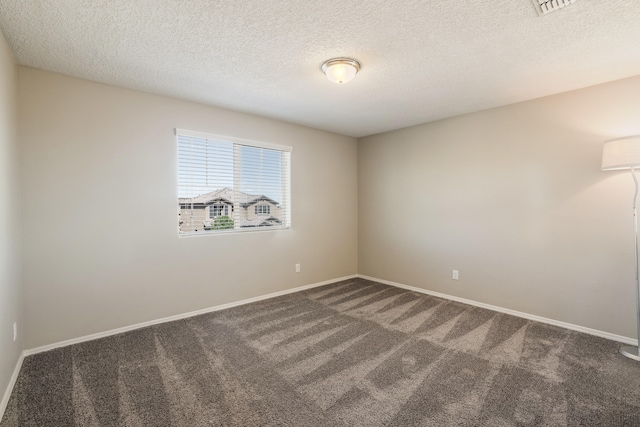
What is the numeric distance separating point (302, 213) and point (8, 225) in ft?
10.1

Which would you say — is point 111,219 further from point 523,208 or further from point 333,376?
point 523,208

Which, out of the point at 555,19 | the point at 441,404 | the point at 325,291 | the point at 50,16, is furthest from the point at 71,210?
the point at 555,19

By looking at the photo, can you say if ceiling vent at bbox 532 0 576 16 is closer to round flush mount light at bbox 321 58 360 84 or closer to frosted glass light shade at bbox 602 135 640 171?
round flush mount light at bbox 321 58 360 84

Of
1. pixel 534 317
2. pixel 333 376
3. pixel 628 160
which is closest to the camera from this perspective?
pixel 333 376

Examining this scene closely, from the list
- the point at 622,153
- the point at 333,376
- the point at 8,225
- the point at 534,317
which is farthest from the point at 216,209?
the point at 622,153

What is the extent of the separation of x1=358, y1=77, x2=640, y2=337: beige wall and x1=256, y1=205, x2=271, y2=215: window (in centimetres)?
194

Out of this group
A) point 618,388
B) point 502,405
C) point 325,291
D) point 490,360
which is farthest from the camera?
point 325,291

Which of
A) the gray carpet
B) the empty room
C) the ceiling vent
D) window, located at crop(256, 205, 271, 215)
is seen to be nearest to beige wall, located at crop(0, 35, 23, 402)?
the empty room

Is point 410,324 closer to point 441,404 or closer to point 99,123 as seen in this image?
point 441,404

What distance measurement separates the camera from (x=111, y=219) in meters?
2.93

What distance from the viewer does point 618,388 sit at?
2.07 metres

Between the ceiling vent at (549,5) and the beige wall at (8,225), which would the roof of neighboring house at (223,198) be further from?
the ceiling vent at (549,5)

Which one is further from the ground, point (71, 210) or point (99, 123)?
point (99, 123)

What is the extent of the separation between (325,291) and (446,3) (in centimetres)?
365
